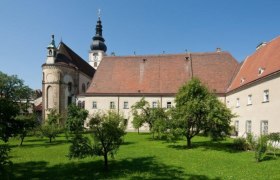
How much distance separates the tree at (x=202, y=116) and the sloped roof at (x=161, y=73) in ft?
54.6

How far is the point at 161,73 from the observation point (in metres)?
42.0

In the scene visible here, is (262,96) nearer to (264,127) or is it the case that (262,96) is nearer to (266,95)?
(266,95)

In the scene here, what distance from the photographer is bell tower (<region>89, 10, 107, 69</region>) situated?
252 ft

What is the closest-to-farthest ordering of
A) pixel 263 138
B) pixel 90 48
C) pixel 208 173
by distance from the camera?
pixel 208 173, pixel 263 138, pixel 90 48

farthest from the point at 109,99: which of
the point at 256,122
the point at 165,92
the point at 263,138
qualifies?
the point at 263,138

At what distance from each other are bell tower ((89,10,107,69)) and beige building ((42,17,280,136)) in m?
24.7

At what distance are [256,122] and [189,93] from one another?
24.6 ft

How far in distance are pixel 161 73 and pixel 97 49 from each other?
39663 mm

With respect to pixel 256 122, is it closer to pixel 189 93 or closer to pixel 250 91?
pixel 250 91

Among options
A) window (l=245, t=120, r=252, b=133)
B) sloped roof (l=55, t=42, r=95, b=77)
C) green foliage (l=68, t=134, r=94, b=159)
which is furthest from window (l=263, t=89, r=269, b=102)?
sloped roof (l=55, t=42, r=95, b=77)

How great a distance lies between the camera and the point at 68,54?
5081cm

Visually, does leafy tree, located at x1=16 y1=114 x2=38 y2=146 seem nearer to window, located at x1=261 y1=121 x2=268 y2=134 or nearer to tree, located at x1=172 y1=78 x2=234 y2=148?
tree, located at x1=172 y1=78 x2=234 y2=148

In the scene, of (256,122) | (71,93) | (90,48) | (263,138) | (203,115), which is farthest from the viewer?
(90,48)

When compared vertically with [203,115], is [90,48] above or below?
above
